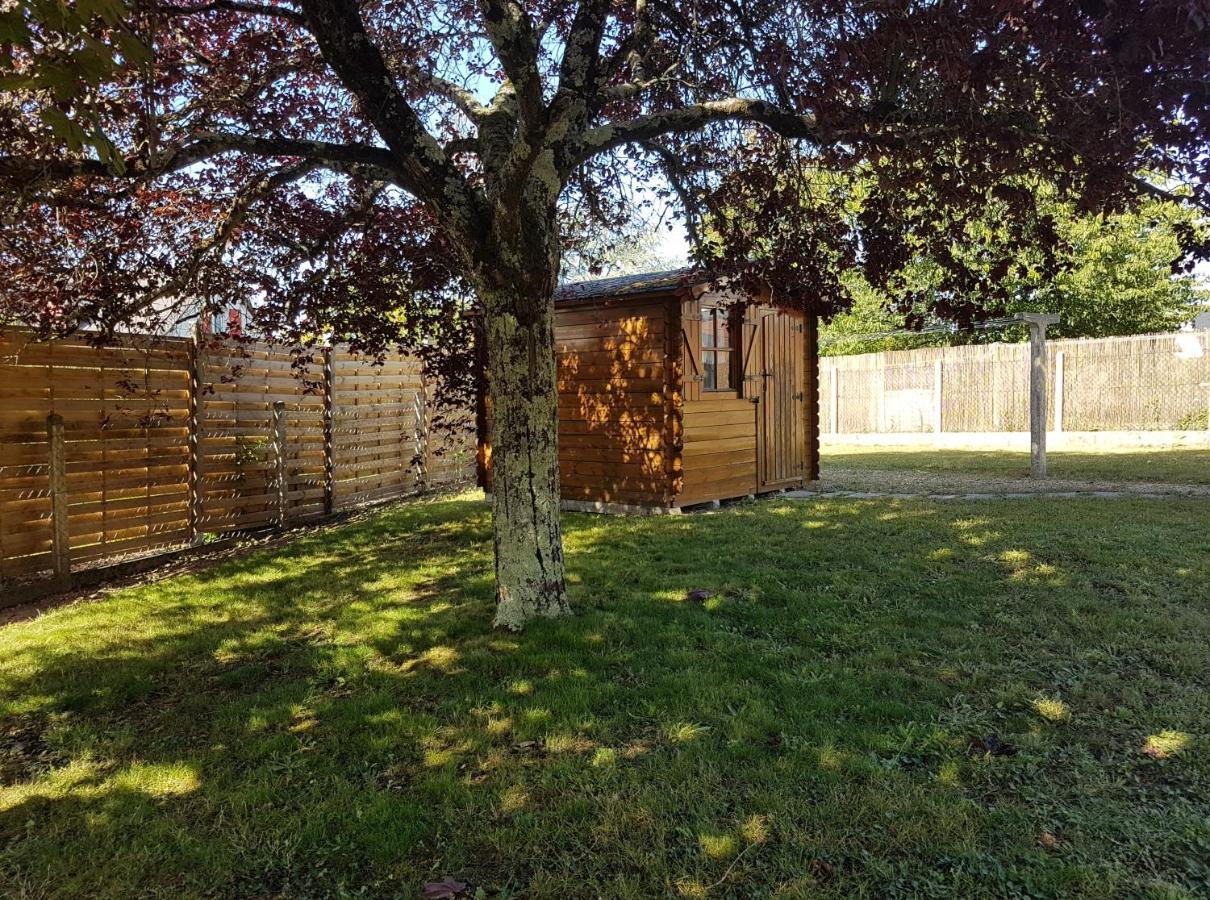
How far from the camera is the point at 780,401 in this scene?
1045 centimetres

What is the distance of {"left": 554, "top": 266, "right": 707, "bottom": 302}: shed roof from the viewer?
834 cm

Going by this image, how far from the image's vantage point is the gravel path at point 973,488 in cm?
891

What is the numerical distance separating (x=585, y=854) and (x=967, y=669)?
2365mm

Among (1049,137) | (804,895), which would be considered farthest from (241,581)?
(1049,137)

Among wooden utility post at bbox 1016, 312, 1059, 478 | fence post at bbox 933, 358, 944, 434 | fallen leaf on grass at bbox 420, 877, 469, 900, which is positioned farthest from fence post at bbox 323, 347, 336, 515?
fence post at bbox 933, 358, 944, 434

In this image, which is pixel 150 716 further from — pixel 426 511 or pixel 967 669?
pixel 426 511

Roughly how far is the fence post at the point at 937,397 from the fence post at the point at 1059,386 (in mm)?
2723

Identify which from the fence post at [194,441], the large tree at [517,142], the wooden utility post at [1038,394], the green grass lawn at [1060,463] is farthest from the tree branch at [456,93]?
the green grass lawn at [1060,463]

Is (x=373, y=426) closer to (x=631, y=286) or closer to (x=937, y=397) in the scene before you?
(x=631, y=286)

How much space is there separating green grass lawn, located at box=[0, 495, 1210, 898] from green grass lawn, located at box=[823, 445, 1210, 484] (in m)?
5.76

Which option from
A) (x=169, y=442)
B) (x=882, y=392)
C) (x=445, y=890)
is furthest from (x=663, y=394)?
(x=882, y=392)

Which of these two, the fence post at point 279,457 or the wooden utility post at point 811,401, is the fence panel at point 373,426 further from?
the wooden utility post at point 811,401

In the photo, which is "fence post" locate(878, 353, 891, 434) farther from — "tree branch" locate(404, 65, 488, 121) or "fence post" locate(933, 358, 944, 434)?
"tree branch" locate(404, 65, 488, 121)

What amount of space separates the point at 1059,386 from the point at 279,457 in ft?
51.2
